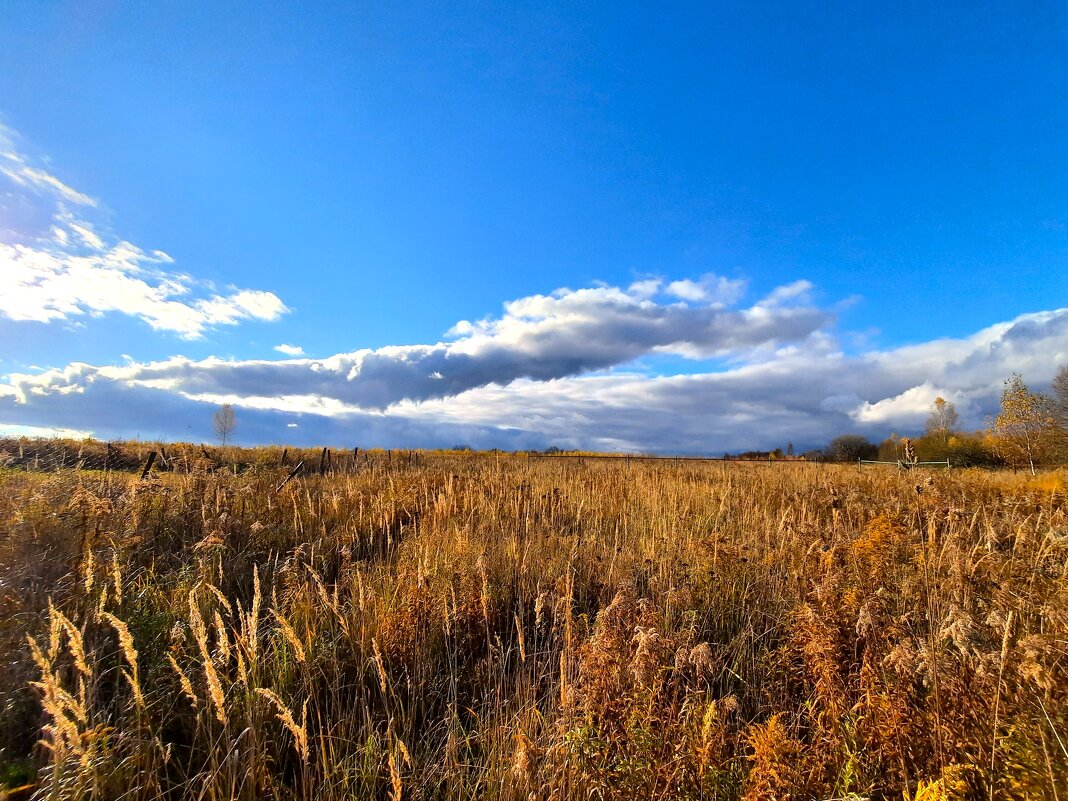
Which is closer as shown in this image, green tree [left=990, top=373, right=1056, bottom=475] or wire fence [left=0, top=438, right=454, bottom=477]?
wire fence [left=0, top=438, right=454, bottom=477]

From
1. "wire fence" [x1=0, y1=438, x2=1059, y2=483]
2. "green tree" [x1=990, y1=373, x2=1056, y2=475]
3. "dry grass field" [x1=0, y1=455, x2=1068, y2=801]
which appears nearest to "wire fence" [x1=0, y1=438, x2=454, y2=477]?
"wire fence" [x1=0, y1=438, x2=1059, y2=483]

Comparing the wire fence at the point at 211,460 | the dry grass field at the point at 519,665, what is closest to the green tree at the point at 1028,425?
the wire fence at the point at 211,460

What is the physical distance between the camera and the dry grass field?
6.78ft

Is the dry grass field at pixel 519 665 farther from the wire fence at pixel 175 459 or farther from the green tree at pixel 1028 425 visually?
the green tree at pixel 1028 425

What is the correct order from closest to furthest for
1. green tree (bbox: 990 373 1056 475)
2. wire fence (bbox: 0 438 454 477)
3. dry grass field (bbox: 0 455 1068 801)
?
1. dry grass field (bbox: 0 455 1068 801)
2. wire fence (bbox: 0 438 454 477)
3. green tree (bbox: 990 373 1056 475)

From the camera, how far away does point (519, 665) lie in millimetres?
3363

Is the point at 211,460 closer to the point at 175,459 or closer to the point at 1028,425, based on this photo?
the point at 175,459

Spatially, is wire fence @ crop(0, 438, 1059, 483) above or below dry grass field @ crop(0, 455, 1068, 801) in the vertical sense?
above

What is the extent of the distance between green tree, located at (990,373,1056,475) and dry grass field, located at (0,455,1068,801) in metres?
30.1

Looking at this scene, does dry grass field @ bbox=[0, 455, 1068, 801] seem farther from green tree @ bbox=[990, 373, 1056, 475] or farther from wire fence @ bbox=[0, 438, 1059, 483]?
green tree @ bbox=[990, 373, 1056, 475]

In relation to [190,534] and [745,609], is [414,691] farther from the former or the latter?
[190,534]

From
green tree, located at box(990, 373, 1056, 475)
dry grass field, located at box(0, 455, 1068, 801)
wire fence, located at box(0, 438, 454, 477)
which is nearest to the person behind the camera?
dry grass field, located at box(0, 455, 1068, 801)

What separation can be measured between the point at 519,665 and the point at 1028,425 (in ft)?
122

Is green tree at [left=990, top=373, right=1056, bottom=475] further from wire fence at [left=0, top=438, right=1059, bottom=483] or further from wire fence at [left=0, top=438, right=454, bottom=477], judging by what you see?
wire fence at [left=0, top=438, right=454, bottom=477]
